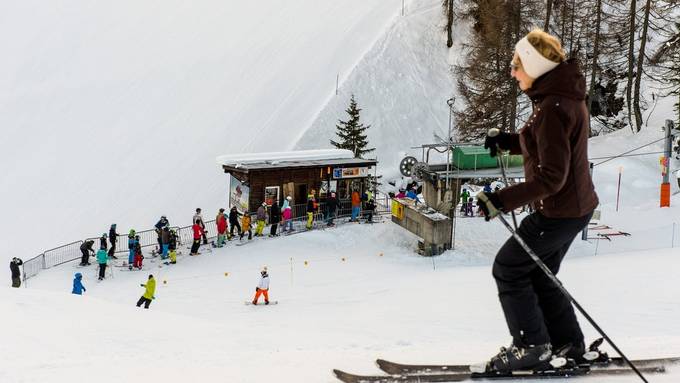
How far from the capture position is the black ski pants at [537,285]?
4375mm

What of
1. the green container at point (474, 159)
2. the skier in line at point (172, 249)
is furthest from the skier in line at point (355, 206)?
the skier in line at point (172, 249)

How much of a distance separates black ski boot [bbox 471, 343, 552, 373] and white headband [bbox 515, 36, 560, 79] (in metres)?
1.83

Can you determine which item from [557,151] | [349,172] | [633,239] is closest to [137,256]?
[349,172]

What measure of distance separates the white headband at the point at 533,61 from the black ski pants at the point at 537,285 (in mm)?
921

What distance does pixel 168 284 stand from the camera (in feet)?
65.2

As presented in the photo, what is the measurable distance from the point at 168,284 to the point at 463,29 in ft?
135

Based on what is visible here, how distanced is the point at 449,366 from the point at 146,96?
4269 cm

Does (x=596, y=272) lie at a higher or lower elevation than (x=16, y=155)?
lower

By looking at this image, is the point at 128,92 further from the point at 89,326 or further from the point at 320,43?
the point at 89,326

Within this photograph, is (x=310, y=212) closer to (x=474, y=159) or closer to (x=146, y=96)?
(x=474, y=159)

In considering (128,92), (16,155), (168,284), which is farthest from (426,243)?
(128,92)

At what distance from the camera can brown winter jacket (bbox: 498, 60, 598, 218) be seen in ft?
13.1

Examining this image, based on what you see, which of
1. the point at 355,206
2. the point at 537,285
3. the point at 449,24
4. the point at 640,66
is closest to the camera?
the point at 537,285

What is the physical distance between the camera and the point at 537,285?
4.72 metres
